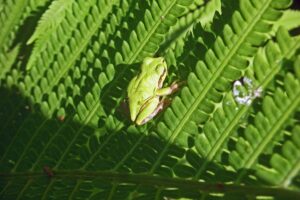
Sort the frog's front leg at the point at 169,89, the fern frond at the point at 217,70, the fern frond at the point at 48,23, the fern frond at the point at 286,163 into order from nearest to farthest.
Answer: the fern frond at the point at 286,163 < the fern frond at the point at 217,70 < the frog's front leg at the point at 169,89 < the fern frond at the point at 48,23

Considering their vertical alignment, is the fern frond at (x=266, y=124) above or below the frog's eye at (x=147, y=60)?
below

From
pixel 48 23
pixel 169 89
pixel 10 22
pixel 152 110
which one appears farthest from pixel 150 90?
pixel 10 22

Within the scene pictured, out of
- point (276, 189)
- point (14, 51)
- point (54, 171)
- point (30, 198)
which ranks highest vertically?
point (14, 51)

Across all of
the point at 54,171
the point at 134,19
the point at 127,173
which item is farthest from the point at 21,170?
the point at 134,19

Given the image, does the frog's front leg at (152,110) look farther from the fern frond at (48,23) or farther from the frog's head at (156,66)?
the fern frond at (48,23)

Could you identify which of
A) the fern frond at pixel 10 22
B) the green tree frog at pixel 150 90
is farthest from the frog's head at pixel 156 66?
the fern frond at pixel 10 22

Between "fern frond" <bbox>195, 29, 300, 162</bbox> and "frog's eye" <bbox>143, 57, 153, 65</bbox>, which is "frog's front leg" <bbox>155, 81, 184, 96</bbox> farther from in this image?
"fern frond" <bbox>195, 29, 300, 162</bbox>

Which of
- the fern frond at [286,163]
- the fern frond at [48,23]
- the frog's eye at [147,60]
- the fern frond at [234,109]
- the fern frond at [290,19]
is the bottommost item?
the fern frond at [286,163]

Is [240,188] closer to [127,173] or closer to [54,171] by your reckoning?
[127,173]
